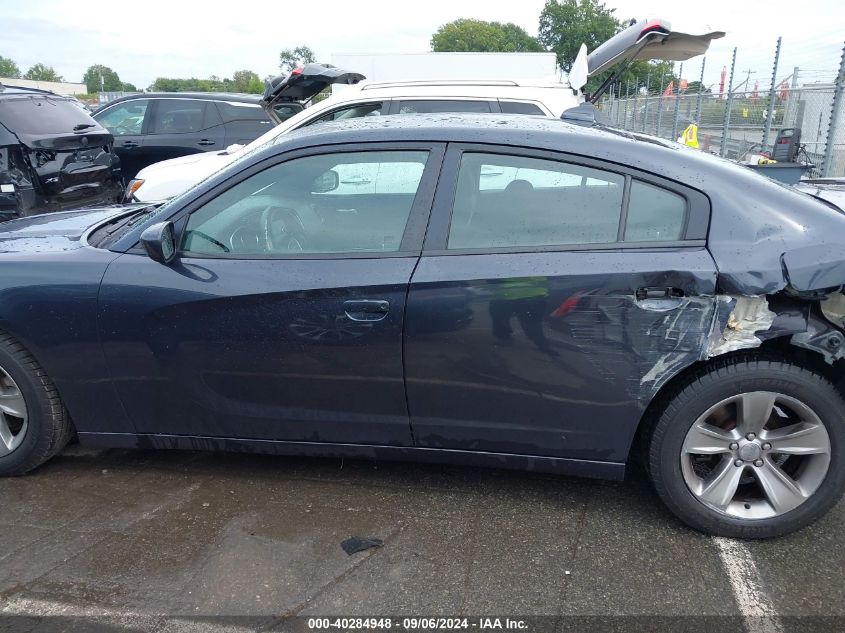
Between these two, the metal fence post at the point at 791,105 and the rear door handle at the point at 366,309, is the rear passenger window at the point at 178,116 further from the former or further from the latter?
the metal fence post at the point at 791,105

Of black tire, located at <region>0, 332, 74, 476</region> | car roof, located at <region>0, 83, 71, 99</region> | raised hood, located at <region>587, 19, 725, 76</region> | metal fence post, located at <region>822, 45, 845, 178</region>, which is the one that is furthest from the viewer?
metal fence post, located at <region>822, 45, 845, 178</region>

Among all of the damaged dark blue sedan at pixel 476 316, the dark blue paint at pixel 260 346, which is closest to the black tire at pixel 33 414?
the damaged dark blue sedan at pixel 476 316

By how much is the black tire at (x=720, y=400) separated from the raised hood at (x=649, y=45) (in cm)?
482

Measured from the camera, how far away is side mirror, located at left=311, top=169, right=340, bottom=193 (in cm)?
292

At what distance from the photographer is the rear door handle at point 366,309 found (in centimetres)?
262

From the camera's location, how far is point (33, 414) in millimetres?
3062

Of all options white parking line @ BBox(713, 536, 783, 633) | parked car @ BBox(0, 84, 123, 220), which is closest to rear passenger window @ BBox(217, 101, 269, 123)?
parked car @ BBox(0, 84, 123, 220)

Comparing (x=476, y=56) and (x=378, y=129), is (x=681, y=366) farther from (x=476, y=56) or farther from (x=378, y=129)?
(x=476, y=56)

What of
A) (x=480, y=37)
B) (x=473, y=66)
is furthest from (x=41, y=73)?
(x=473, y=66)

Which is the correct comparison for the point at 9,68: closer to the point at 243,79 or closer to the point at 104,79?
the point at 104,79

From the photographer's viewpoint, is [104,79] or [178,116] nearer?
[178,116]

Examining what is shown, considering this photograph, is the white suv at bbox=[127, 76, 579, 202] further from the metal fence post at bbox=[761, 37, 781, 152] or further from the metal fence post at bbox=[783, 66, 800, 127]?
the metal fence post at bbox=[783, 66, 800, 127]

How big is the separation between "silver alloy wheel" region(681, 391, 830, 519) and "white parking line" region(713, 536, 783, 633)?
134 mm

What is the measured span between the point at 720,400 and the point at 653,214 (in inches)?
29.5
